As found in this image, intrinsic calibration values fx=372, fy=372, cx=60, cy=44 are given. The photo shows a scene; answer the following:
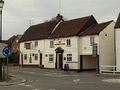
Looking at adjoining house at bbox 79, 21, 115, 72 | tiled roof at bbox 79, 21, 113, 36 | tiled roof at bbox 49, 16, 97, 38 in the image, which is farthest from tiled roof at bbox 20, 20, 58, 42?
adjoining house at bbox 79, 21, 115, 72

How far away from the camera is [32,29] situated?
6819 cm

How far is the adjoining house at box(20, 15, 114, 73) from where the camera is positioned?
160 ft

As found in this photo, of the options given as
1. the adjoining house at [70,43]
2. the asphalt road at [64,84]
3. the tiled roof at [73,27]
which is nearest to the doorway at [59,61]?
the adjoining house at [70,43]

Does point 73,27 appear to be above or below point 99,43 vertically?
above

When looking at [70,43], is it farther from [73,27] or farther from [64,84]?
[64,84]

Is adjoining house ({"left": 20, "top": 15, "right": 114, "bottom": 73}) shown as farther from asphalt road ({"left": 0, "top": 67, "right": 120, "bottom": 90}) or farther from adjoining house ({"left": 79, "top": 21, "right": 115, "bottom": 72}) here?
asphalt road ({"left": 0, "top": 67, "right": 120, "bottom": 90})

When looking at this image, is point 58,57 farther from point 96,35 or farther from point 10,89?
point 10,89

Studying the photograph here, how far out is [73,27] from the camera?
54469mm

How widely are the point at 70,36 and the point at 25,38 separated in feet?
53.6

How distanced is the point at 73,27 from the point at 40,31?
10.4 m

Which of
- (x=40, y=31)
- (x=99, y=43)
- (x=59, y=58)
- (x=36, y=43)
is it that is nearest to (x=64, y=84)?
(x=99, y=43)

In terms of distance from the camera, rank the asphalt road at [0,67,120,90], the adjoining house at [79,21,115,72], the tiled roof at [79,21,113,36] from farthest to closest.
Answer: the tiled roof at [79,21,113,36]
the adjoining house at [79,21,115,72]
the asphalt road at [0,67,120,90]

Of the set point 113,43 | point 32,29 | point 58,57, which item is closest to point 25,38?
point 32,29

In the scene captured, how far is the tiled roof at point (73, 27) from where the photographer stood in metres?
52.5
